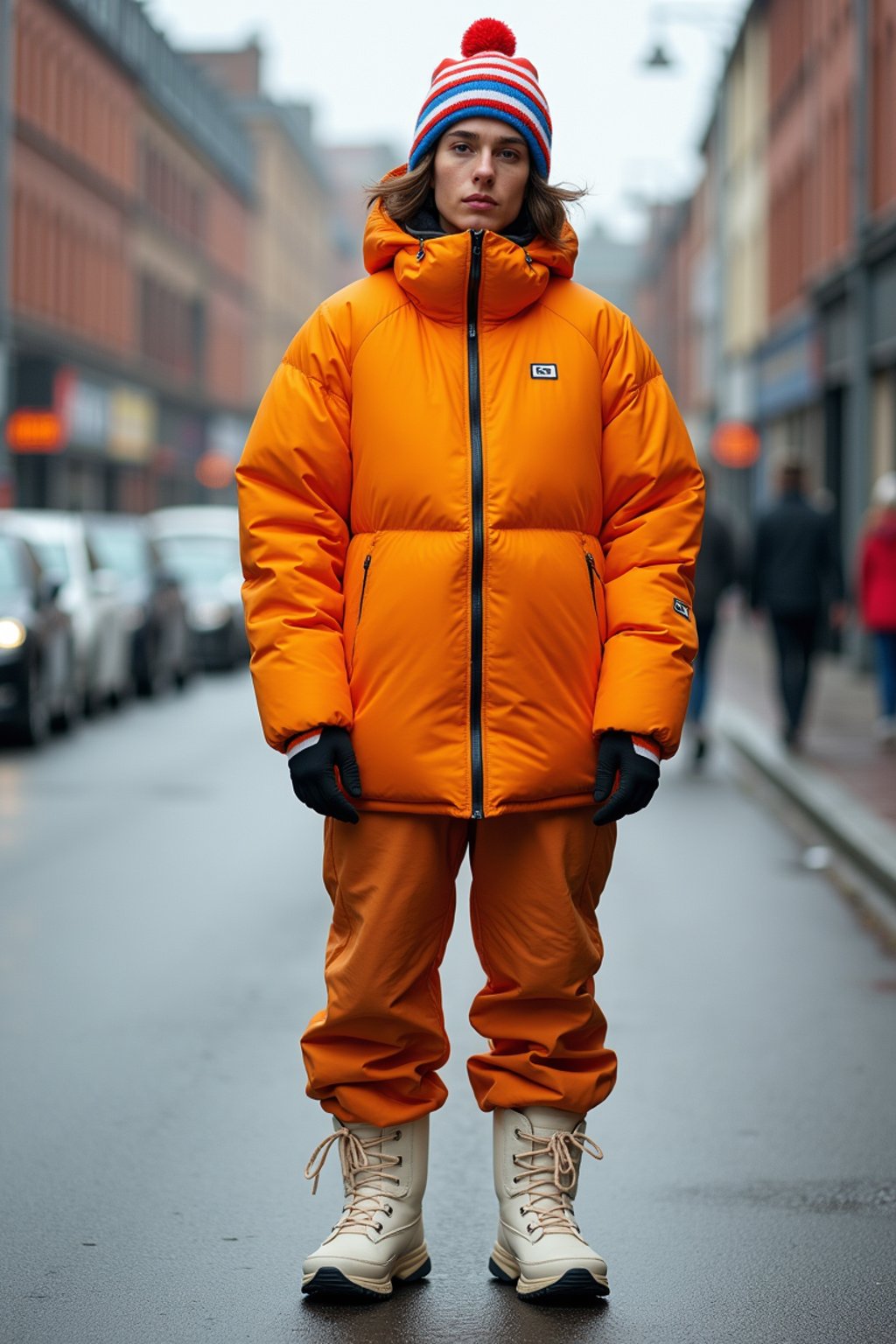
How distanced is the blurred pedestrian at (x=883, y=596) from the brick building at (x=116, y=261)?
23587mm

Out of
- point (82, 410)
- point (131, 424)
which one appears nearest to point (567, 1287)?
point (82, 410)

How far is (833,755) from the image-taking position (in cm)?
1472

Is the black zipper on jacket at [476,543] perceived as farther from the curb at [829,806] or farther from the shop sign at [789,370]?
the shop sign at [789,370]

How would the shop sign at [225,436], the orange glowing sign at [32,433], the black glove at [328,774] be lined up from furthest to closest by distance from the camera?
the shop sign at [225,436]
the orange glowing sign at [32,433]
the black glove at [328,774]

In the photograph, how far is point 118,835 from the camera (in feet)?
37.6

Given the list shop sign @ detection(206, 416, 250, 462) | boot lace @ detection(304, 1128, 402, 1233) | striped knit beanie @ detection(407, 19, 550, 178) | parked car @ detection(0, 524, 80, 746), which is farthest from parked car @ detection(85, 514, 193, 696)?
shop sign @ detection(206, 416, 250, 462)

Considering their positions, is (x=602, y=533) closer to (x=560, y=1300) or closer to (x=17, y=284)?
(x=560, y=1300)

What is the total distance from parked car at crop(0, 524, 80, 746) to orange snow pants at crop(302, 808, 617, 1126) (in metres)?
11.7

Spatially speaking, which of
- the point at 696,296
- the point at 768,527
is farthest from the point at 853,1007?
the point at 696,296

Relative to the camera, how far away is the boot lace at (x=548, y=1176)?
4.10 m

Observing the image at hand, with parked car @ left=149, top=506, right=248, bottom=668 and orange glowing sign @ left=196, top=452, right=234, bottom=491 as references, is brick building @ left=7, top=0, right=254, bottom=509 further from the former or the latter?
parked car @ left=149, top=506, right=248, bottom=668

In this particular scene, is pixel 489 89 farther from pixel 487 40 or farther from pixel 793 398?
pixel 793 398

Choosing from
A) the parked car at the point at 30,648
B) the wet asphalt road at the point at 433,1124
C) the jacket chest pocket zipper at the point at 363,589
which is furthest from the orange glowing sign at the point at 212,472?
the jacket chest pocket zipper at the point at 363,589

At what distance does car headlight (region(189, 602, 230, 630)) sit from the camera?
1036 inches
